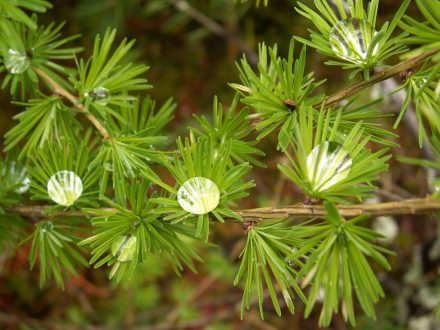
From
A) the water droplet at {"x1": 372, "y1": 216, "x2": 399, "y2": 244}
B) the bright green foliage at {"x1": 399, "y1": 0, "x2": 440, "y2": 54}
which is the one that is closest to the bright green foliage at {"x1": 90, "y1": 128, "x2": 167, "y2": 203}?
the bright green foliage at {"x1": 399, "y1": 0, "x2": 440, "y2": 54}

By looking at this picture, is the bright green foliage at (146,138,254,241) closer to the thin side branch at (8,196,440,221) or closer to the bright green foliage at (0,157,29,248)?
the thin side branch at (8,196,440,221)

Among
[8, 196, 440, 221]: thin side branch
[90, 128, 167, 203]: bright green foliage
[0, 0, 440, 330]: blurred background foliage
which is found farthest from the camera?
[0, 0, 440, 330]: blurred background foliage

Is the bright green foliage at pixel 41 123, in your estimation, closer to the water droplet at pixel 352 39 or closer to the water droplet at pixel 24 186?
the water droplet at pixel 24 186

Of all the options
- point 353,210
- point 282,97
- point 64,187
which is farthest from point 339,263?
point 64,187

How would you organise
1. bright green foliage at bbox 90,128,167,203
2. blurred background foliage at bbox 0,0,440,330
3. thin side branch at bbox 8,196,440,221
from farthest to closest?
1. blurred background foliage at bbox 0,0,440,330
2. bright green foliage at bbox 90,128,167,203
3. thin side branch at bbox 8,196,440,221

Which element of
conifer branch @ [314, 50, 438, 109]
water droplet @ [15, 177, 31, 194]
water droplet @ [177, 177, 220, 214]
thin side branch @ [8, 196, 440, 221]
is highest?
conifer branch @ [314, 50, 438, 109]

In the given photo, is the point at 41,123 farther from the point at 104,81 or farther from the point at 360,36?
the point at 360,36

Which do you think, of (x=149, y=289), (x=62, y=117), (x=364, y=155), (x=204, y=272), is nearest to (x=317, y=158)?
(x=364, y=155)

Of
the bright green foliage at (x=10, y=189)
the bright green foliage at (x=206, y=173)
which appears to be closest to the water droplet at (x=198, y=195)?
the bright green foliage at (x=206, y=173)
